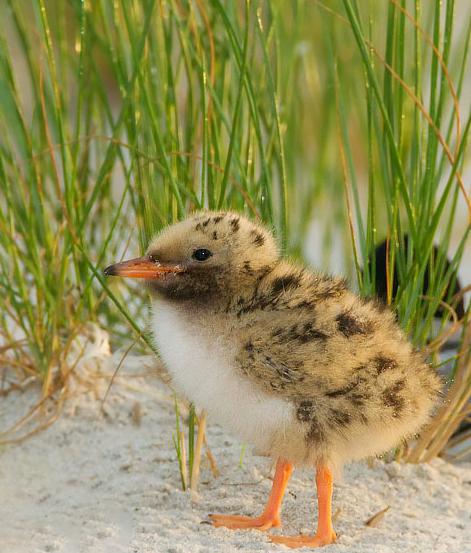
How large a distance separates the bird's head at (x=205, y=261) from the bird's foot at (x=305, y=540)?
0.52m

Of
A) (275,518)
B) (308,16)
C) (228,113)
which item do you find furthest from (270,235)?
(308,16)

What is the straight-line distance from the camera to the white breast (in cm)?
182

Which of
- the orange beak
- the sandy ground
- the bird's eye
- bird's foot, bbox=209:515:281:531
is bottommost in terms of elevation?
the sandy ground

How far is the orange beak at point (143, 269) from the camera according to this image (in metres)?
1.90

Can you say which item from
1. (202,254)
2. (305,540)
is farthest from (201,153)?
(305,540)

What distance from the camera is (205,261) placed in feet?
6.31

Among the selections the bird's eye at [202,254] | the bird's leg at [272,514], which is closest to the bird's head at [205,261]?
the bird's eye at [202,254]

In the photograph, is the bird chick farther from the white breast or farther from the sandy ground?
the sandy ground

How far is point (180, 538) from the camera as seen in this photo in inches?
78.1

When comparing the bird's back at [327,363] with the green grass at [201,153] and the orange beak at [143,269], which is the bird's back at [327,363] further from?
the green grass at [201,153]

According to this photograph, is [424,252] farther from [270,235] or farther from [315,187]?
[315,187]

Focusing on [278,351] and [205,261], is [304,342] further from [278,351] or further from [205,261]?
[205,261]

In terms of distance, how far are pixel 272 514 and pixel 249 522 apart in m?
0.05

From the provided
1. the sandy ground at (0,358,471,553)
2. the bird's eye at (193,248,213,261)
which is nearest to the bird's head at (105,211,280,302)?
the bird's eye at (193,248,213,261)
